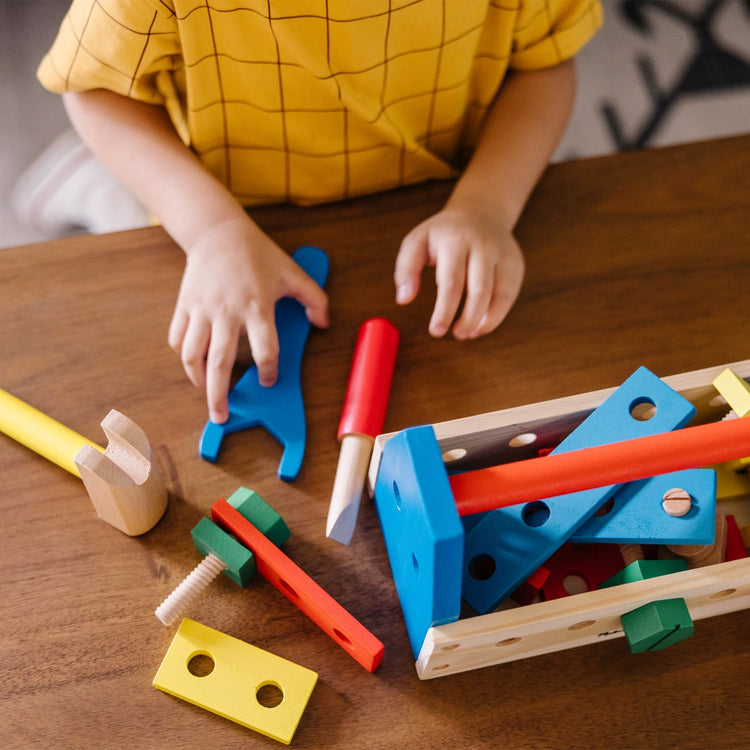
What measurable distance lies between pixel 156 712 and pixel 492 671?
183mm

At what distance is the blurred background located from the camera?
1237 millimetres

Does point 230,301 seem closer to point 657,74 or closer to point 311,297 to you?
point 311,297

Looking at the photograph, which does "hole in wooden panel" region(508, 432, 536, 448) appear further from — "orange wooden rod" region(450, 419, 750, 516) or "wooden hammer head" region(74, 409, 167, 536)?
"wooden hammer head" region(74, 409, 167, 536)

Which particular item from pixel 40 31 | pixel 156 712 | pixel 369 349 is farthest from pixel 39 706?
pixel 40 31

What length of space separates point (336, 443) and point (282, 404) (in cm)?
4

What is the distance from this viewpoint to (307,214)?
Answer: 58cm

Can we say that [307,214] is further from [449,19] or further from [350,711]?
[350,711]

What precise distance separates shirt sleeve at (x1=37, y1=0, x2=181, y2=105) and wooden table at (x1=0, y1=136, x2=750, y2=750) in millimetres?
120

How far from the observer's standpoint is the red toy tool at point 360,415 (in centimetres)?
45

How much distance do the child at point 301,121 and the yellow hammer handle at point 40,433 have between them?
9 cm

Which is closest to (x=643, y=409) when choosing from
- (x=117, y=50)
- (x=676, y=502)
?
(x=676, y=502)

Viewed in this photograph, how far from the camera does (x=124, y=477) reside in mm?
410

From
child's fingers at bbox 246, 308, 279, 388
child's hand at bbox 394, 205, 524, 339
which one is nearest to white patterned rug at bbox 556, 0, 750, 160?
child's hand at bbox 394, 205, 524, 339

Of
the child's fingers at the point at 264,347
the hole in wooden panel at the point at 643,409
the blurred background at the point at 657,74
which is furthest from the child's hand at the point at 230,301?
the blurred background at the point at 657,74
